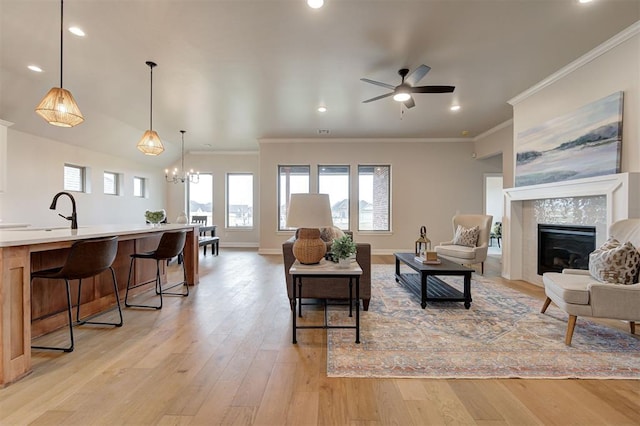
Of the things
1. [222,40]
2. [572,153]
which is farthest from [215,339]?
[572,153]

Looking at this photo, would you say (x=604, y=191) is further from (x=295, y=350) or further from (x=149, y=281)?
(x=149, y=281)

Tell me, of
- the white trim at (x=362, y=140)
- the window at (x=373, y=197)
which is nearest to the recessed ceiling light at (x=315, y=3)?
the white trim at (x=362, y=140)

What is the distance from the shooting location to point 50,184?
5.21m

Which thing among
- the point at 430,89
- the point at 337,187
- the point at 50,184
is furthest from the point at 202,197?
the point at 430,89

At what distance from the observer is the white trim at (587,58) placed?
9.07 feet

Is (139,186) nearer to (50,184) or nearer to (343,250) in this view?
(50,184)

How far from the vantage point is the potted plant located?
7.90 ft

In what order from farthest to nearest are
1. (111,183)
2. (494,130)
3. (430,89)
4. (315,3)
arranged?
1. (111,183)
2. (494,130)
3. (430,89)
4. (315,3)

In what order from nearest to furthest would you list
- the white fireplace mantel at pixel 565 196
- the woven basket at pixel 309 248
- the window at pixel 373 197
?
the woven basket at pixel 309 248
the white fireplace mantel at pixel 565 196
the window at pixel 373 197

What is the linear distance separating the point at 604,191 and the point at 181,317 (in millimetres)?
4573

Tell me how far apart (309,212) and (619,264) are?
2.57 metres

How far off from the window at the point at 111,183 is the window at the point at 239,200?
2.77 m

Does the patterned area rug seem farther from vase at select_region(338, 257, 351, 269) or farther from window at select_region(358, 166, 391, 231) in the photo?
window at select_region(358, 166, 391, 231)

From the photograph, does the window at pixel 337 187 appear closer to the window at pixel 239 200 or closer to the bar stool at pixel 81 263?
the window at pixel 239 200
